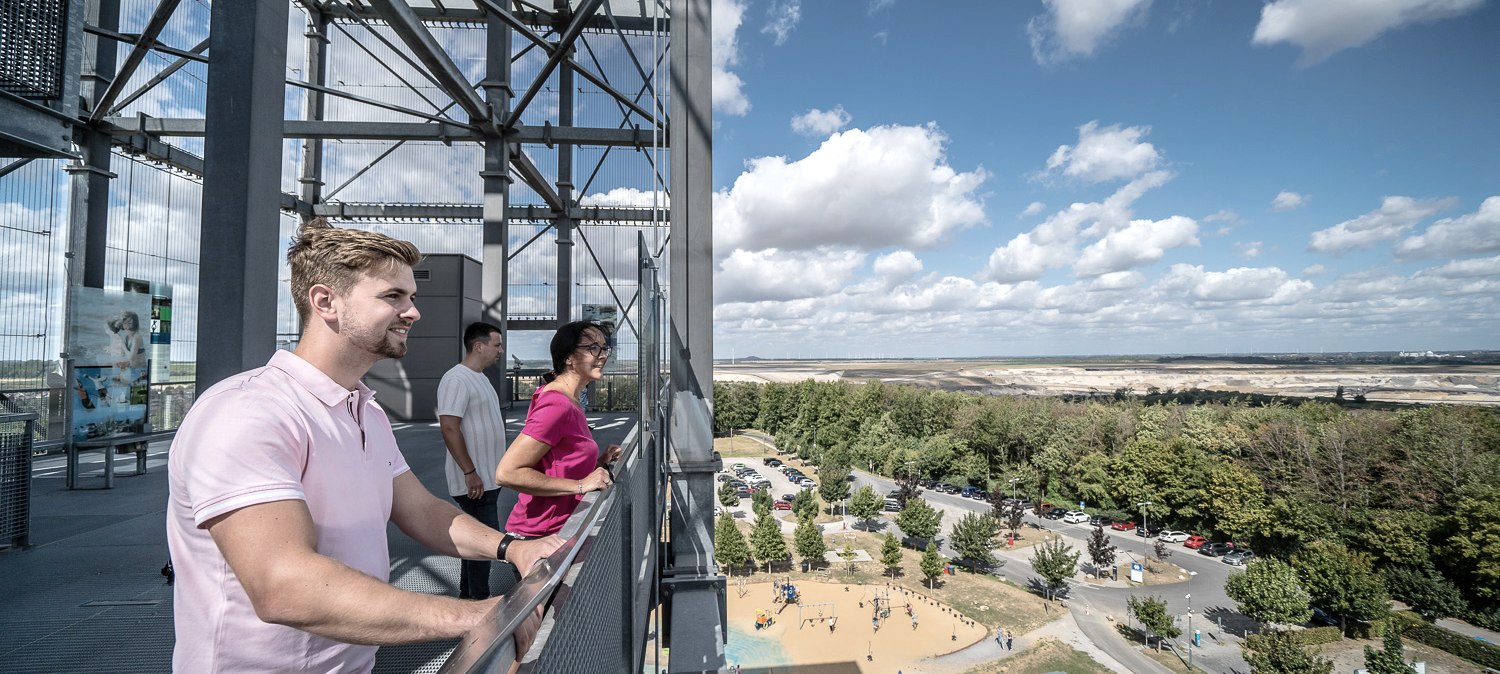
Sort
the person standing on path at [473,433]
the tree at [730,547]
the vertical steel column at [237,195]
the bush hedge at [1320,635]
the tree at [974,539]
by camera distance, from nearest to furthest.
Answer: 1. the vertical steel column at [237,195]
2. the person standing on path at [473,433]
3. the bush hedge at [1320,635]
4. the tree at [974,539]
5. the tree at [730,547]

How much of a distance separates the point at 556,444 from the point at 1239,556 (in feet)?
138

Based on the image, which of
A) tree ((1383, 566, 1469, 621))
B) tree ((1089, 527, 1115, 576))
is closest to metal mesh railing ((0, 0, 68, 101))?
tree ((1089, 527, 1115, 576))

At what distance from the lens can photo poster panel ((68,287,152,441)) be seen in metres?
8.13

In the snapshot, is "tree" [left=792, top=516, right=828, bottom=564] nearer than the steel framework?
No

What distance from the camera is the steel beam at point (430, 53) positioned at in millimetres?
6488

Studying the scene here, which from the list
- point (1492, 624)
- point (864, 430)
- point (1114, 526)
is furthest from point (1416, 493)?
point (864, 430)

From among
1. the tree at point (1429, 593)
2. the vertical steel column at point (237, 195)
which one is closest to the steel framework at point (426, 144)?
the vertical steel column at point (237, 195)

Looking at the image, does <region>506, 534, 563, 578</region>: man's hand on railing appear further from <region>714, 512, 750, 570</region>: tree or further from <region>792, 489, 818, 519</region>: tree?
<region>792, 489, 818, 519</region>: tree

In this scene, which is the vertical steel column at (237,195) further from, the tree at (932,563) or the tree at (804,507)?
the tree at (804,507)

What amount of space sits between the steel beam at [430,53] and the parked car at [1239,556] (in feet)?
129

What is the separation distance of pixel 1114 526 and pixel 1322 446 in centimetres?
1199

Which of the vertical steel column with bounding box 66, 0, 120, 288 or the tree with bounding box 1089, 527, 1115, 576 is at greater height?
the vertical steel column with bounding box 66, 0, 120, 288

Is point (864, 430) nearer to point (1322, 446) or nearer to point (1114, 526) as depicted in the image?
point (1114, 526)

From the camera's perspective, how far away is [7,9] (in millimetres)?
4031
